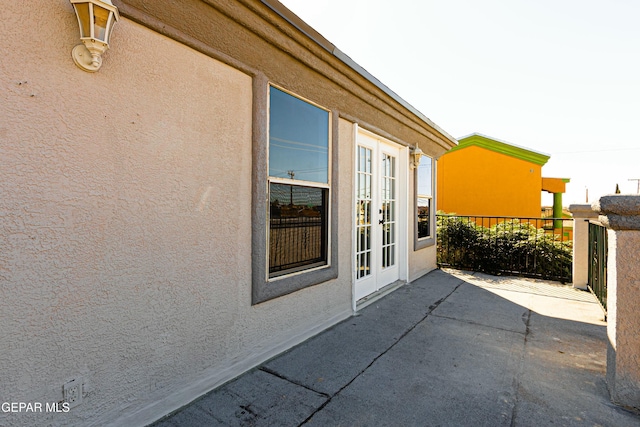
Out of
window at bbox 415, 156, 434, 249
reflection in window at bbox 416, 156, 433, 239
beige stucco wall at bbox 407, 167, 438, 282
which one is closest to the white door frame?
beige stucco wall at bbox 407, 167, 438, 282

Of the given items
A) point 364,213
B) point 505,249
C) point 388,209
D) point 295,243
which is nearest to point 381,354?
point 295,243

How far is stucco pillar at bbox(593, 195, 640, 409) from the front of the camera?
2.00 meters

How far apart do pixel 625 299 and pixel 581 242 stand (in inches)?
145

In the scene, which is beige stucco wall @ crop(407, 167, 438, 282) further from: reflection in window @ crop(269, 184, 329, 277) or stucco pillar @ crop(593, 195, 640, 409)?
stucco pillar @ crop(593, 195, 640, 409)

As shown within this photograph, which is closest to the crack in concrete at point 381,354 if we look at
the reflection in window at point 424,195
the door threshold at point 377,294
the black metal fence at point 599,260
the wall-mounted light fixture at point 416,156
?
the door threshold at point 377,294

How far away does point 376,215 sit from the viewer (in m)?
4.71

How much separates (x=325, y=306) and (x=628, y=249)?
102 inches

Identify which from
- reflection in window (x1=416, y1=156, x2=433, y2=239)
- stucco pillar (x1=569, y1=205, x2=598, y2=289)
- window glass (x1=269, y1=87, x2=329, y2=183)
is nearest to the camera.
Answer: window glass (x1=269, y1=87, x2=329, y2=183)

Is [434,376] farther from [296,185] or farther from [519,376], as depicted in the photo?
[296,185]

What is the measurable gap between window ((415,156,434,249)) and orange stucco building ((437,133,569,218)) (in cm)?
710

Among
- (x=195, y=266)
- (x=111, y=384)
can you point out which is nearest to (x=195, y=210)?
(x=195, y=266)

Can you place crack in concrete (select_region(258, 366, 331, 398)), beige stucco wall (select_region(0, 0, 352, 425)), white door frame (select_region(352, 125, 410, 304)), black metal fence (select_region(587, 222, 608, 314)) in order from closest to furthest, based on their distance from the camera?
beige stucco wall (select_region(0, 0, 352, 425)) < crack in concrete (select_region(258, 366, 331, 398)) < black metal fence (select_region(587, 222, 608, 314)) < white door frame (select_region(352, 125, 410, 304))

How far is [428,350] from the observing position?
2.95 m

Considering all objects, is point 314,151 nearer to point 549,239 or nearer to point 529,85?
point 549,239
